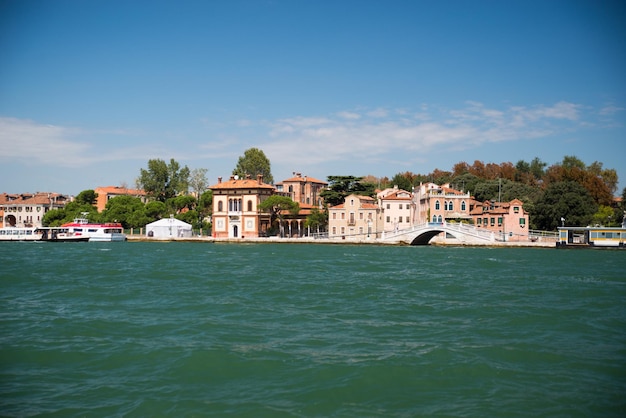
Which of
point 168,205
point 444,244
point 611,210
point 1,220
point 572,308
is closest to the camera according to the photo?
point 572,308

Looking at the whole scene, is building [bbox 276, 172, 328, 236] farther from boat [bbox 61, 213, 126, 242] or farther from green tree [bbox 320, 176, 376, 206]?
boat [bbox 61, 213, 126, 242]

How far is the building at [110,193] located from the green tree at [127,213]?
1353 centimetres

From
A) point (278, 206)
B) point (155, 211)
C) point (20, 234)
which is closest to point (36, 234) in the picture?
point (20, 234)

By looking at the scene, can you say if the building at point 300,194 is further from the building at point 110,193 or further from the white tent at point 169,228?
the building at point 110,193

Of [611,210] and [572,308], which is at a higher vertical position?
[611,210]

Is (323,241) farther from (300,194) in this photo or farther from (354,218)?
(300,194)

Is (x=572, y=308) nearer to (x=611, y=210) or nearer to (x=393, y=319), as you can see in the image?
(x=393, y=319)

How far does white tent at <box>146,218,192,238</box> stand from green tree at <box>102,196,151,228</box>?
3706mm

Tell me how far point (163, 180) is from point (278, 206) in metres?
20.2

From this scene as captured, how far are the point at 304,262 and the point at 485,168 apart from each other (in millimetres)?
61293

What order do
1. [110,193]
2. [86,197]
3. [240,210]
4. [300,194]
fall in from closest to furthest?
[240,210], [300,194], [86,197], [110,193]

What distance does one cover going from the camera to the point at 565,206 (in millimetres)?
52250

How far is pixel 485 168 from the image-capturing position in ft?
282

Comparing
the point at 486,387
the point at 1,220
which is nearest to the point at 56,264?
the point at 486,387
